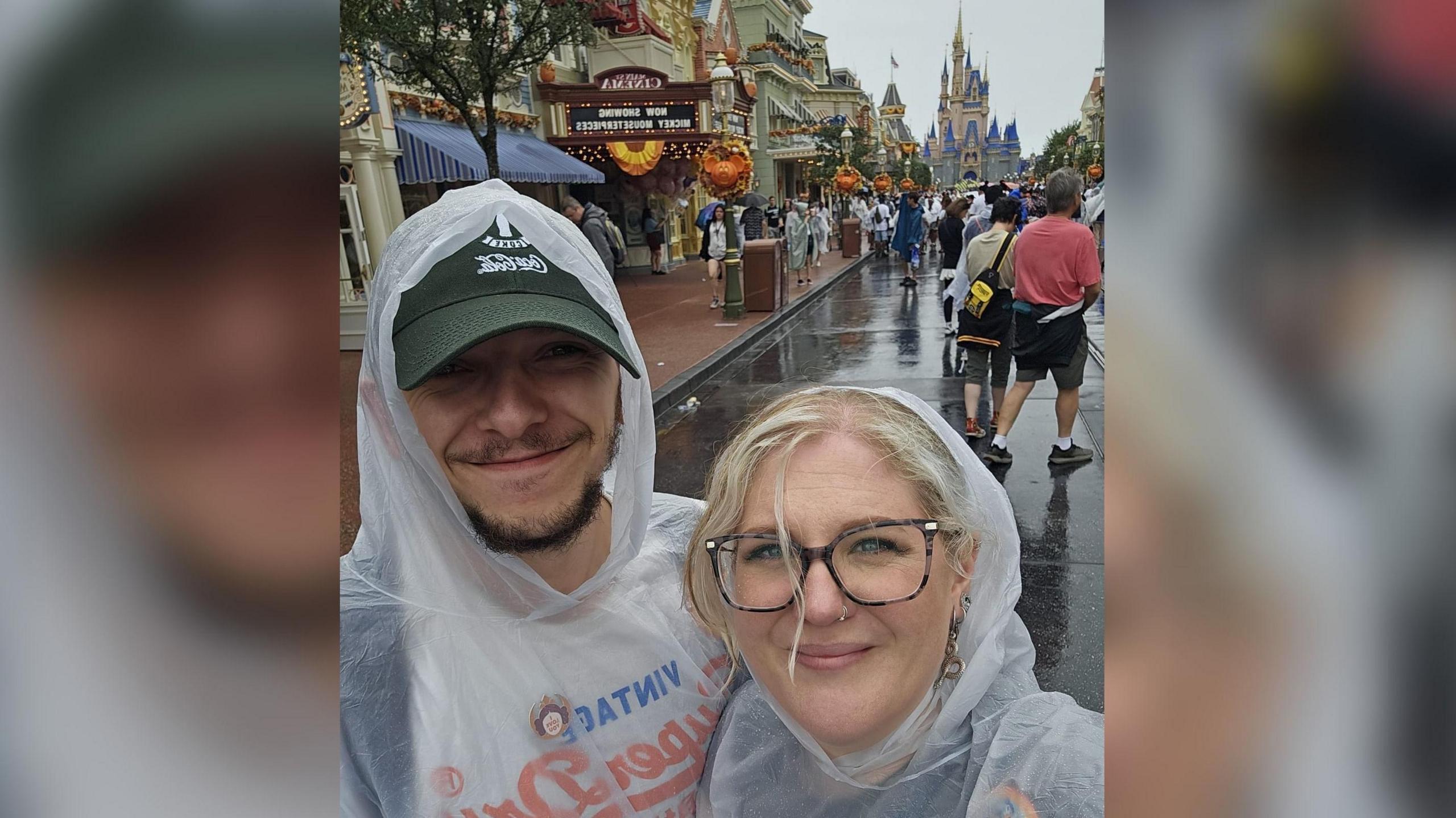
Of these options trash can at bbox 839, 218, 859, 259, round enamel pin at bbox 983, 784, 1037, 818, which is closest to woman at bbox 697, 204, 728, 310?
trash can at bbox 839, 218, 859, 259

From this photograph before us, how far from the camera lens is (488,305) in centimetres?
132

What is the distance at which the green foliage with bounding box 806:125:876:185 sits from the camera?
3616 cm

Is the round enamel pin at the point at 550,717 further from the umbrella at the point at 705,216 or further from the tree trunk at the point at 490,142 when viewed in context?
the umbrella at the point at 705,216

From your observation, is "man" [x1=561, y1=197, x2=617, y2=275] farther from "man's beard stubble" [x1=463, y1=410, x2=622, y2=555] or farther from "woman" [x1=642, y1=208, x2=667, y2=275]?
"man's beard stubble" [x1=463, y1=410, x2=622, y2=555]

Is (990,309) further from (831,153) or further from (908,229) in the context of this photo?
(831,153)

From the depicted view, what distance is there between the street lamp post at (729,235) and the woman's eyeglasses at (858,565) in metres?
11.4

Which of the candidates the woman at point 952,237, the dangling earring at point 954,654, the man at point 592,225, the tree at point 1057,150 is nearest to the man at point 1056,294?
the dangling earring at point 954,654

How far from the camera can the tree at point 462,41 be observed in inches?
265

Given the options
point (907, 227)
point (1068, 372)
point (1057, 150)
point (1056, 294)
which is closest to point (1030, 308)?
point (1056, 294)

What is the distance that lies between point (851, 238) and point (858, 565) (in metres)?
24.6

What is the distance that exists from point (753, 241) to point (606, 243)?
2648mm
